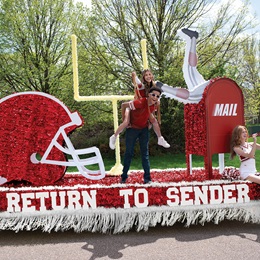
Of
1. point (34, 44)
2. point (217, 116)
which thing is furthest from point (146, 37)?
point (217, 116)

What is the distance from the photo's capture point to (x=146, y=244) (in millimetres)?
3365

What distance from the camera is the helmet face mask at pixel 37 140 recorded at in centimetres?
448

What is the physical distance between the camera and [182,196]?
12.5ft

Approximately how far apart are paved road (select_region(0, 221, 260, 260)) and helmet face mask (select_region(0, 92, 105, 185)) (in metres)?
0.84

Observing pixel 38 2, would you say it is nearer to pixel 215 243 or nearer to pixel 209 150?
pixel 209 150

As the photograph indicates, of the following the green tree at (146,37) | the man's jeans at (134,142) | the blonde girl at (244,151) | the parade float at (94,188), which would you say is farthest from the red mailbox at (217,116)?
the green tree at (146,37)

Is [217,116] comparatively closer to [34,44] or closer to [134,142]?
[134,142]

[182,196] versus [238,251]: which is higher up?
[182,196]

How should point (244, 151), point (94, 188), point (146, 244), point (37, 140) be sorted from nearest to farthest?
point (146, 244) → point (94, 188) → point (244, 151) → point (37, 140)

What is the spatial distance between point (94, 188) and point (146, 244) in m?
0.80

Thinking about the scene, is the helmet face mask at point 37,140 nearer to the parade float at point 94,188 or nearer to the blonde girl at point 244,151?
the parade float at point 94,188

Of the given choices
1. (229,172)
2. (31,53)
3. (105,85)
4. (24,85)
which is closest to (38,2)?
(31,53)

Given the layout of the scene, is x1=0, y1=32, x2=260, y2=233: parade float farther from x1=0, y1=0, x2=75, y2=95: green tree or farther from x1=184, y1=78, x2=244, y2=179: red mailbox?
x1=0, y1=0, x2=75, y2=95: green tree

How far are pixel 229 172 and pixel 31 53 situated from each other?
34.6 feet
